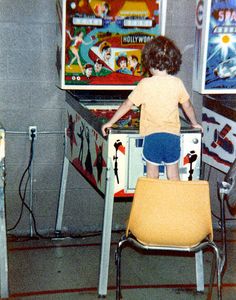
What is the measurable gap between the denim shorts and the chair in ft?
2.01

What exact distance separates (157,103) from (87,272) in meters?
1.23

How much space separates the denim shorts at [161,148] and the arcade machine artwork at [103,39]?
1.06 m

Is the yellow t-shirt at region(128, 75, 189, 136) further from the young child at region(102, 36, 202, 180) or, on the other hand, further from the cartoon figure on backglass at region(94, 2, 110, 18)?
the cartoon figure on backglass at region(94, 2, 110, 18)

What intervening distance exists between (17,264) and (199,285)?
1.20m

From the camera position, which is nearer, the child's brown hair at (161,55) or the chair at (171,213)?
the chair at (171,213)

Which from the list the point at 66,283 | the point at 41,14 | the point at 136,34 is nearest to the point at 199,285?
the point at 66,283

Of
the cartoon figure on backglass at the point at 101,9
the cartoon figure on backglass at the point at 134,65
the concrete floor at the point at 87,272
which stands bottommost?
Answer: the concrete floor at the point at 87,272

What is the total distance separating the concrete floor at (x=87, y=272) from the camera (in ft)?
13.7

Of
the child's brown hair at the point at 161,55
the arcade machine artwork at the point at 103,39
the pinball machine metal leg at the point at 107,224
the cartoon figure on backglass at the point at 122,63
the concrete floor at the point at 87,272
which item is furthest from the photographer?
the cartoon figure on backglass at the point at 122,63

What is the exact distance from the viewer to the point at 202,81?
16.0 feet

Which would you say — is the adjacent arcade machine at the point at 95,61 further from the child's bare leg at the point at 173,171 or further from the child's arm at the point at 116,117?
the child's bare leg at the point at 173,171

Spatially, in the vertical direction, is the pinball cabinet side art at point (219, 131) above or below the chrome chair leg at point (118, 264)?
above

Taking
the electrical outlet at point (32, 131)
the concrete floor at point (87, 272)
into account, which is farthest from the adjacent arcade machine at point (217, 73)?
the electrical outlet at point (32, 131)

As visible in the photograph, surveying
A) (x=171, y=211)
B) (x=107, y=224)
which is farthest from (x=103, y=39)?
(x=171, y=211)
